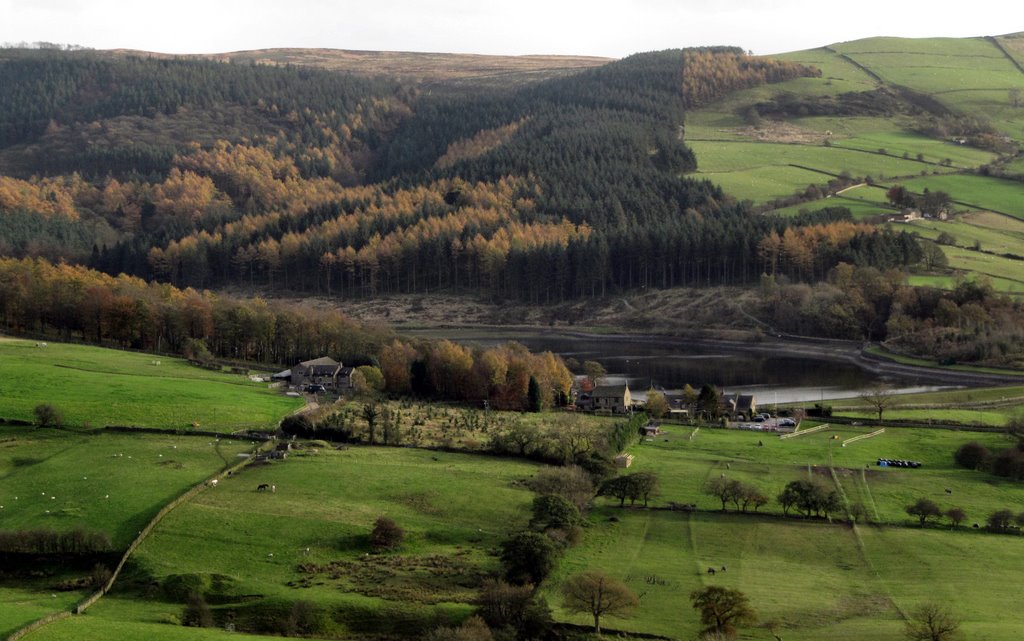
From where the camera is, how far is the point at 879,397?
102625 millimetres

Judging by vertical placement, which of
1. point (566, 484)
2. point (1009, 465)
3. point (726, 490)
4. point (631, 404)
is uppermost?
point (726, 490)

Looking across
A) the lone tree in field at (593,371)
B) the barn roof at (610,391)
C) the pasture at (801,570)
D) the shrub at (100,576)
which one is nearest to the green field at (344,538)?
the shrub at (100,576)

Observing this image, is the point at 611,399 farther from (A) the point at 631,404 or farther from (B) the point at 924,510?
(B) the point at 924,510

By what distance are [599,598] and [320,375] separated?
61203 mm

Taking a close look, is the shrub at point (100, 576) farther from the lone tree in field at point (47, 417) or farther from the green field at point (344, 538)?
the lone tree in field at point (47, 417)

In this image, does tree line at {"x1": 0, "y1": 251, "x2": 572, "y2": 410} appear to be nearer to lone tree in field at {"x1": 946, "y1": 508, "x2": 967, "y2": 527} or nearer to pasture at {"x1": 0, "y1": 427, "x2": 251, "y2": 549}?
pasture at {"x1": 0, "y1": 427, "x2": 251, "y2": 549}

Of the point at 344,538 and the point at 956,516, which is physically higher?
the point at 344,538

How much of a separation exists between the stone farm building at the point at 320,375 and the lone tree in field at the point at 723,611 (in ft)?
192

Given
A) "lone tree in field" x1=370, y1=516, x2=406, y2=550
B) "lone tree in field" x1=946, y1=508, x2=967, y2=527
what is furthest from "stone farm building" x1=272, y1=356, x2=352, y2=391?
"lone tree in field" x1=946, y1=508, x2=967, y2=527

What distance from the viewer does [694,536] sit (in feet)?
211

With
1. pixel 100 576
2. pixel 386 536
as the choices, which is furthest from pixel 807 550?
pixel 100 576

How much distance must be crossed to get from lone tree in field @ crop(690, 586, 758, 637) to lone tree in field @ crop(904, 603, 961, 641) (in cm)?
606

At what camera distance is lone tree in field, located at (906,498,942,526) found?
66688mm

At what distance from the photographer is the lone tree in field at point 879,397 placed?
9944cm
